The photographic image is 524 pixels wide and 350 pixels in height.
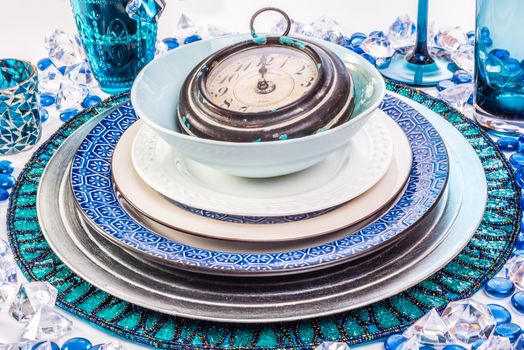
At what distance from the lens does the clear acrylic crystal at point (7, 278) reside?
2.34ft

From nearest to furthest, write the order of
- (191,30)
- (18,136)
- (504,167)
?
1. (504,167)
2. (18,136)
3. (191,30)

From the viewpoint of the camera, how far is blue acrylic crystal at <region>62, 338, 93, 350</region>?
25.7 inches

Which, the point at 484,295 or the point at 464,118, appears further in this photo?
the point at 464,118

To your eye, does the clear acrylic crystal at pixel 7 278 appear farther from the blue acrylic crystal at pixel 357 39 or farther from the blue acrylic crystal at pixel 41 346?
the blue acrylic crystal at pixel 357 39

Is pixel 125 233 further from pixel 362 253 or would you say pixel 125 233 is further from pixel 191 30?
pixel 191 30

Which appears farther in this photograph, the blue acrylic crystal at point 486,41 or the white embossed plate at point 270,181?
the blue acrylic crystal at point 486,41

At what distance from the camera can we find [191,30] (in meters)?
1.24

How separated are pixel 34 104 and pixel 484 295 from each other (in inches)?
21.5

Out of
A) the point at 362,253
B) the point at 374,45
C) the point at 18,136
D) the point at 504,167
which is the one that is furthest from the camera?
the point at 374,45

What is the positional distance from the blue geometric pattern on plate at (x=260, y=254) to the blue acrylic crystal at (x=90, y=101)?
20 cm

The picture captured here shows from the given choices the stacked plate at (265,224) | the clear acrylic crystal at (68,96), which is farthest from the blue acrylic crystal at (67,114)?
the stacked plate at (265,224)

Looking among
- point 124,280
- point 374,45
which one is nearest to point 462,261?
point 124,280

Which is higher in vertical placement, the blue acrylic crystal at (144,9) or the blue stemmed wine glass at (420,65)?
the blue acrylic crystal at (144,9)

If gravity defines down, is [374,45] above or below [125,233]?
below
